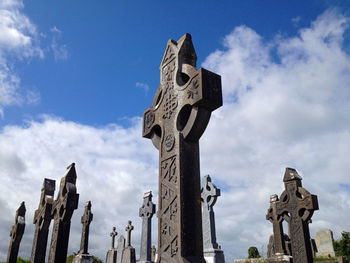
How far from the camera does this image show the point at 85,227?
16547 millimetres

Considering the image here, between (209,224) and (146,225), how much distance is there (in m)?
4.17

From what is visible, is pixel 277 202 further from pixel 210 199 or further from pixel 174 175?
pixel 174 175

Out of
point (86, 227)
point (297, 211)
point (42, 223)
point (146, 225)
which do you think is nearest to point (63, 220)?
point (42, 223)

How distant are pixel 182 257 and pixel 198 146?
1.72 metres

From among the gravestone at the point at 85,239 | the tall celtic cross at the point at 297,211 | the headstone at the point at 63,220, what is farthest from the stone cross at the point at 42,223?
the tall celtic cross at the point at 297,211

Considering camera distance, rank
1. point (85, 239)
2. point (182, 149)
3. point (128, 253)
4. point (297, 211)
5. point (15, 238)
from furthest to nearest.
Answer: point (85, 239) → point (128, 253) → point (15, 238) → point (297, 211) → point (182, 149)

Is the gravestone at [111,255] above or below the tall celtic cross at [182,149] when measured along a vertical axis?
below

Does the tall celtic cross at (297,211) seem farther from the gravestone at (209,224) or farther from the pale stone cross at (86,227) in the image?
the pale stone cross at (86,227)

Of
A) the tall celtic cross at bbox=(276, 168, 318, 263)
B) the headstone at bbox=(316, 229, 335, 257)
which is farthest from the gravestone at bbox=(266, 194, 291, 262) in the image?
the headstone at bbox=(316, 229, 335, 257)

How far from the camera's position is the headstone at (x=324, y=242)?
2327cm

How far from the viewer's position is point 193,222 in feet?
14.9

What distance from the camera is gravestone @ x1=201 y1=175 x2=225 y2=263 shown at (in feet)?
36.4

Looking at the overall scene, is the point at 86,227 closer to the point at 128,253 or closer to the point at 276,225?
the point at 128,253

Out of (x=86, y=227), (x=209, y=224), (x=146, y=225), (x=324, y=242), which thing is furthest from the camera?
(x=324, y=242)
